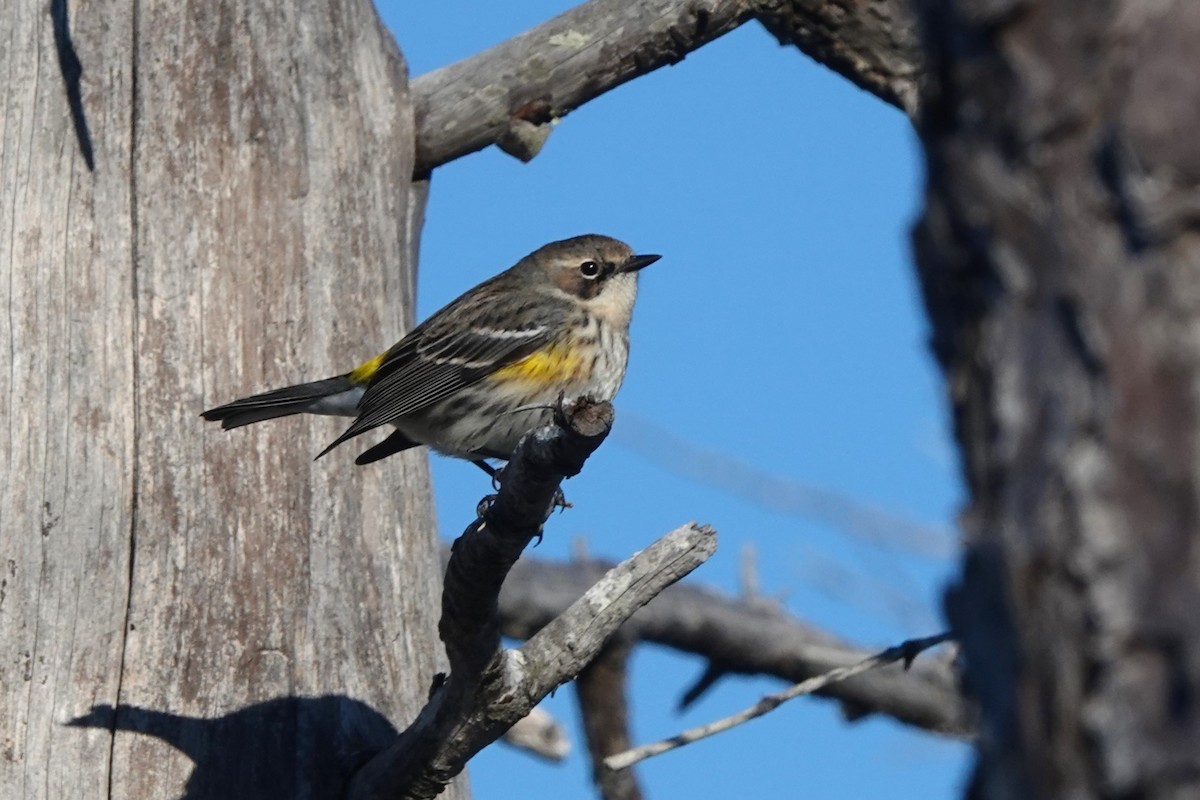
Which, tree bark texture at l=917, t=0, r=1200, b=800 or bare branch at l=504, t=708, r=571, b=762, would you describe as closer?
tree bark texture at l=917, t=0, r=1200, b=800

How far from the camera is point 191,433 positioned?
5578 millimetres

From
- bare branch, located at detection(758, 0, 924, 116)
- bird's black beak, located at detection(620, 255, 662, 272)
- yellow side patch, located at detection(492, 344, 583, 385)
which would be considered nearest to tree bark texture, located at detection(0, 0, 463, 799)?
yellow side patch, located at detection(492, 344, 583, 385)

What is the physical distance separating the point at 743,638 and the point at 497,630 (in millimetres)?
3896

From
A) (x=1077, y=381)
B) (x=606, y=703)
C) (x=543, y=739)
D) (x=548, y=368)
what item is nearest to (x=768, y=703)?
(x=1077, y=381)

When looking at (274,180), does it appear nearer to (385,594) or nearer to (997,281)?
(385,594)

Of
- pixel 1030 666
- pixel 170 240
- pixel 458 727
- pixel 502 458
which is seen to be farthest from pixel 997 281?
pixel 502 458

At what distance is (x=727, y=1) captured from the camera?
676 centimetres

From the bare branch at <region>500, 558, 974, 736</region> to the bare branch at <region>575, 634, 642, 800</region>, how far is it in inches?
6.3

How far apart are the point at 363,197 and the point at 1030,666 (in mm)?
4708

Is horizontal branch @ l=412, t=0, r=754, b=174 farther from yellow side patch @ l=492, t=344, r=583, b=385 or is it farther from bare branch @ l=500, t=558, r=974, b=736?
bare branch @ l=500, t=558, r=974, b=736

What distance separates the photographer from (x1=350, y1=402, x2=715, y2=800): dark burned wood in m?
4.37

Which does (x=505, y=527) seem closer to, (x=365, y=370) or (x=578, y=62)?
(x=365, y=370)

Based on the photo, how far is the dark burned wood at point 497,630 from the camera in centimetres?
437

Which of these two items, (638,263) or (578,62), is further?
(638,263)
